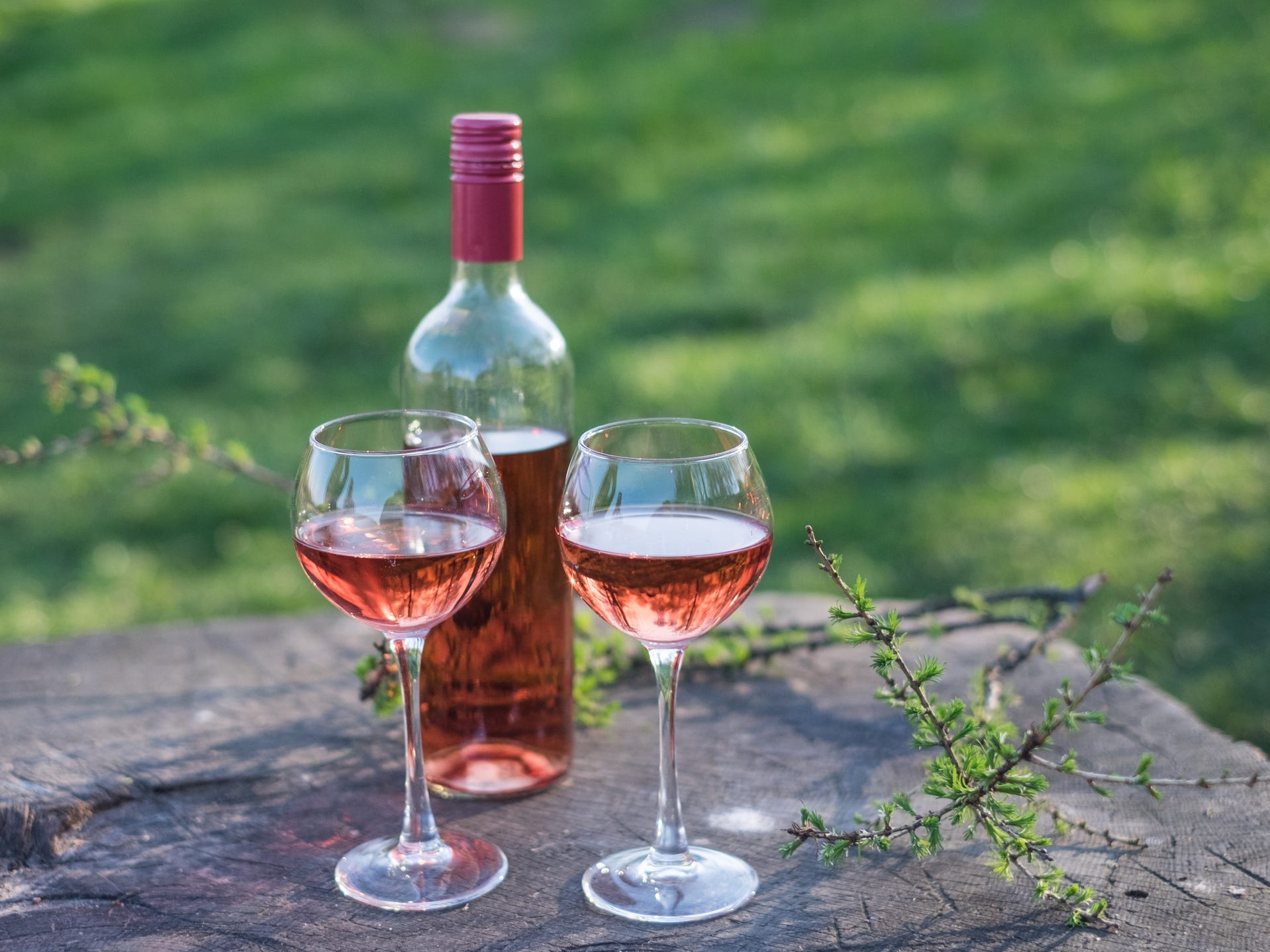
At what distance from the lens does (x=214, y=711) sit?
2.46 metres

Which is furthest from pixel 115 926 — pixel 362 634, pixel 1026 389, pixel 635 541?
pixel 1026 389

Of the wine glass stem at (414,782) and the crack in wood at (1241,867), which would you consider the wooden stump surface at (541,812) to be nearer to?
the crack in wood at (1241,867)

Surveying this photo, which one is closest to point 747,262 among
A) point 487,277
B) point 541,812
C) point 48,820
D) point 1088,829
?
point 487,277

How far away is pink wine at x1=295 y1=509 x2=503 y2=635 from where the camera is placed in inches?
70.3

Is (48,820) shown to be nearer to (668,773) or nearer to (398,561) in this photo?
(398,561)

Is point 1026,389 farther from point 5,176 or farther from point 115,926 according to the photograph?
point 5,176

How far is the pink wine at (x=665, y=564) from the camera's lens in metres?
1.77

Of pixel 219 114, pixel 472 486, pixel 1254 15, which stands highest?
pixel 1254 15

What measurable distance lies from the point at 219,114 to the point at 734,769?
829cm

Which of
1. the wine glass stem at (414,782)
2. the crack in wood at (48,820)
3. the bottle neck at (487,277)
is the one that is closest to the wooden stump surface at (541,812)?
the crack in wood at (48,820)

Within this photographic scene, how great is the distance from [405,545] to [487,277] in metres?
0.55

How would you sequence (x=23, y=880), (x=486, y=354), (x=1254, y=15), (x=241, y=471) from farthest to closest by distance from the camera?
(x=1254, y=15) < (x=241, y=471) < (x=486, y=354) < (x=23, y=880)

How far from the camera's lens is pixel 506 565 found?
2.19 m

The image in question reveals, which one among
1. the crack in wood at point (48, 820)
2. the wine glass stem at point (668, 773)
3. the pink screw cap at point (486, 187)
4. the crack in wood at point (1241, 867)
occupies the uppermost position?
the pink screw cap at point (486, 187)
